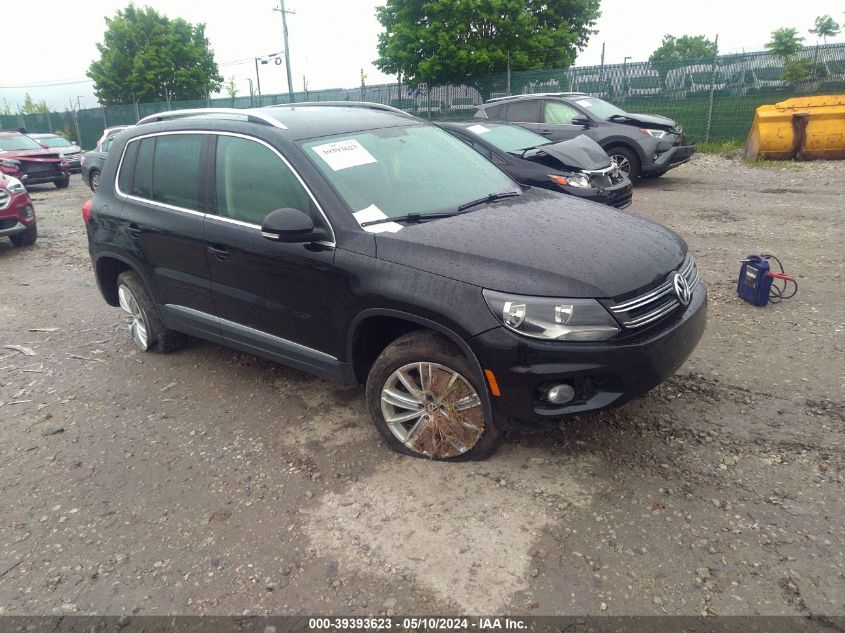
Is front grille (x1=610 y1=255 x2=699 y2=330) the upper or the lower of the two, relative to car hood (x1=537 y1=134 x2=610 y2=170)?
lower

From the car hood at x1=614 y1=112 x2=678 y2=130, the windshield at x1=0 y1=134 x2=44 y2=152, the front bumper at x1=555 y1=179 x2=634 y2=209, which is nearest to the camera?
the front bumper at x1=555 y1=179 x2=634 y2=209

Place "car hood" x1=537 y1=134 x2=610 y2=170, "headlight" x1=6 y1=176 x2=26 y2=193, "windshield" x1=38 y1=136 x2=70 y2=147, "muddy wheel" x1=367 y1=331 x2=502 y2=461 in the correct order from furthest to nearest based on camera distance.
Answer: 1. "windshield" x1=38 y1=136 x2=70 y2=147
2. "headlight" x1=6 y1=176 x2=26 y2=193
3. "car hood" x1=537 y1=134 x2=610 y2=170
4. "muddy wheel" x1=367 y1=331 x2=502 y2=461

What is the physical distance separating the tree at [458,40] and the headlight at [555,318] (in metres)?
19.5

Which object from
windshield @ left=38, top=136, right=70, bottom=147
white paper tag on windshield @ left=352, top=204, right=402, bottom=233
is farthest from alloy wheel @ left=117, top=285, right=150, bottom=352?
windshield @ left=38, top=136, right=70, bottom=147

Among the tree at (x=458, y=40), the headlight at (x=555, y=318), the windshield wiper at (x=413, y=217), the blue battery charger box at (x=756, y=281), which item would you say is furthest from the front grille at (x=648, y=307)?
the tree at (x=458, y=40)

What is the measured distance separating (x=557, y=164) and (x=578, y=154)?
0.34 metres

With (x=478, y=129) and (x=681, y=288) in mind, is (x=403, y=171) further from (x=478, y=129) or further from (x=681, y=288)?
(x=478, y=129)

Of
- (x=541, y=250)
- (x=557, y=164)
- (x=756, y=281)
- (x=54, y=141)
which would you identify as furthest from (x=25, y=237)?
(x=54, y=141)

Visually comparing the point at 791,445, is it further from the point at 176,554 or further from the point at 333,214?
the point at 176,554

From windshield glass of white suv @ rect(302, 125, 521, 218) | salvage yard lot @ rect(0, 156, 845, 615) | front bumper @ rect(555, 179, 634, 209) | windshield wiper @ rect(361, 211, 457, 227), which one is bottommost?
salvage yard lot @ rect(0, 156, 845, 615)

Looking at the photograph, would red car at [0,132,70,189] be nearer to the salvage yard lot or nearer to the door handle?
the salvage yard lot

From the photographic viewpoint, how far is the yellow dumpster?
478 inches

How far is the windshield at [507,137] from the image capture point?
830cm

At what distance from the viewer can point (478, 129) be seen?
27.7 ft
